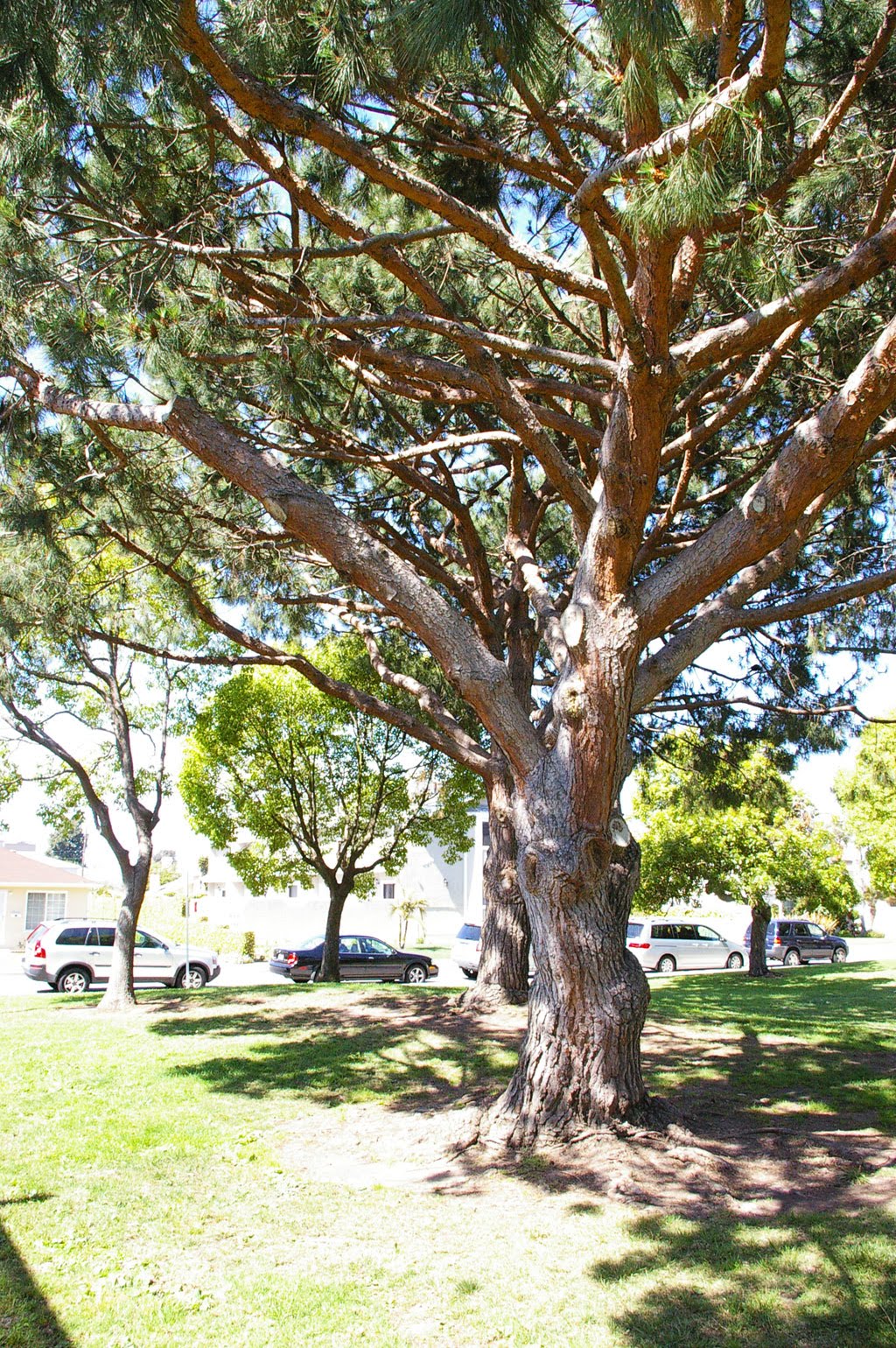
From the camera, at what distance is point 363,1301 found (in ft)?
12.6

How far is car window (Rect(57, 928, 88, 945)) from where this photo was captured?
59.1ft

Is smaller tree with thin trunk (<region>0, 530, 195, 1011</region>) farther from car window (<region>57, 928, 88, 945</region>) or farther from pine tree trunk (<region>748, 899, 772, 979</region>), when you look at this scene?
pine tree trunk (<region>748, 899, 772, 979</region>)

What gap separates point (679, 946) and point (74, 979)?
14.5 m

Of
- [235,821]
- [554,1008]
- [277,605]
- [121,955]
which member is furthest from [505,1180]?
[235,821]

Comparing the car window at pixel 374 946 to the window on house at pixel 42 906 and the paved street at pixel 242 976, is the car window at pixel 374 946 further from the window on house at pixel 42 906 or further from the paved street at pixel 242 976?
the window on house at pixel 42 906

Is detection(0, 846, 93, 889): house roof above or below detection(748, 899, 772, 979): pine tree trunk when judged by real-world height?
above

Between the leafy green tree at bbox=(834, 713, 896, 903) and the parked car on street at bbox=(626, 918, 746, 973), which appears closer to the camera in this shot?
the parked car on street at bbox=(626, 918, 746, 973)

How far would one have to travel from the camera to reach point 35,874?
Result: 118 ft

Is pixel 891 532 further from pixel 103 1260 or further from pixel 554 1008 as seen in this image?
pixel 103 1260

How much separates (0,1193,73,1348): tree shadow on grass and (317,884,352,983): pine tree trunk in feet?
40.6

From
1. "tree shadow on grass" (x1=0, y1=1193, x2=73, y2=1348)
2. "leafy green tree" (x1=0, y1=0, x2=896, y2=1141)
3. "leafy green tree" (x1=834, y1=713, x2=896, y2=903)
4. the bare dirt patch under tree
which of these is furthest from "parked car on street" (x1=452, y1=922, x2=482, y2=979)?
"tree shadow on grass" (x1=0, y1=1193, x2=73, y2=1348)

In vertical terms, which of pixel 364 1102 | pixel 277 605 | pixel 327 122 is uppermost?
pixel 327 122

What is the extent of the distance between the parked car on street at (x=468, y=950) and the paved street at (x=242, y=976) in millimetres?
354

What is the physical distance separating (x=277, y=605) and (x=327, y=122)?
260 inches
